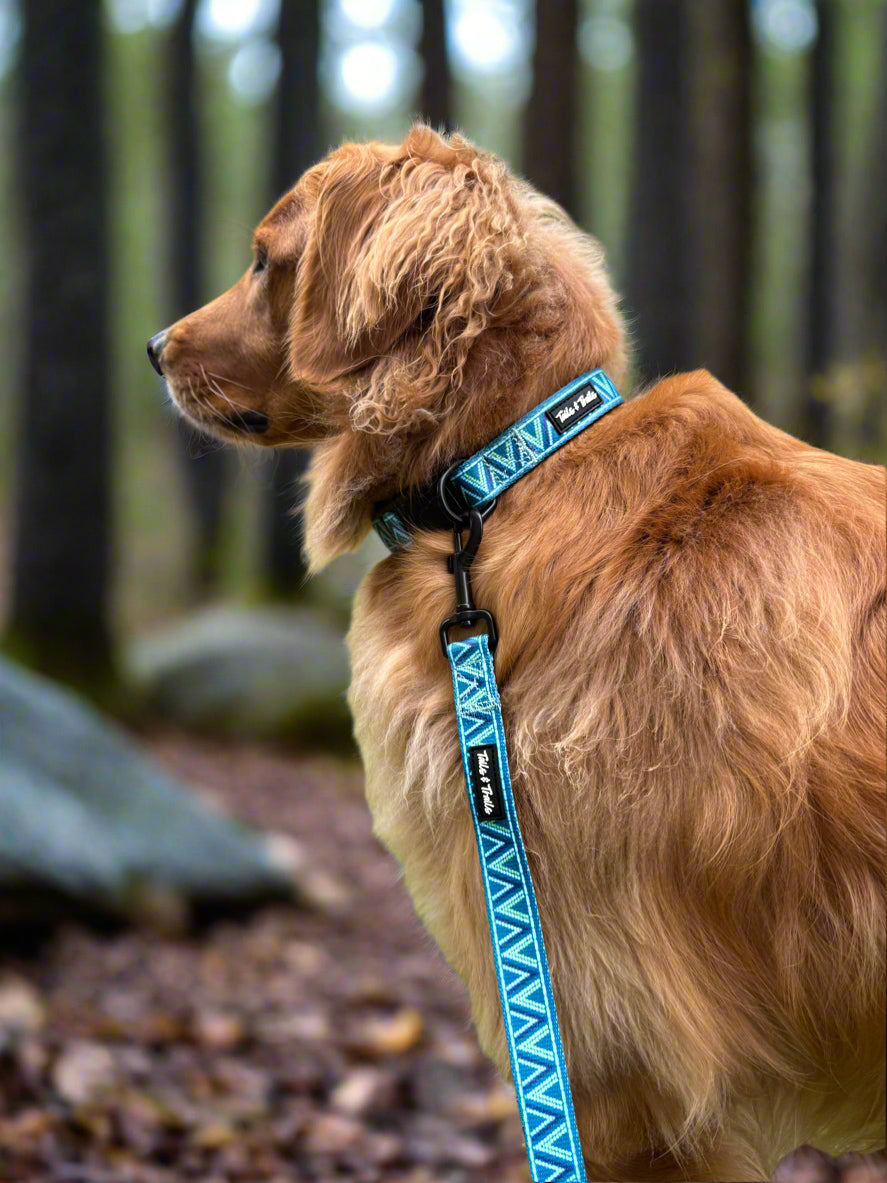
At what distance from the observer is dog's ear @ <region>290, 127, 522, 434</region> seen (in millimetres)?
2320

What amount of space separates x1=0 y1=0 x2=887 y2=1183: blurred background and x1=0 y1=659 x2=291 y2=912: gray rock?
0.02 metres

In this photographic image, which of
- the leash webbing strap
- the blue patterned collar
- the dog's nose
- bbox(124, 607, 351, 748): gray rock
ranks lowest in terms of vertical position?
bbox(124, 607, 351, 748): gray rock

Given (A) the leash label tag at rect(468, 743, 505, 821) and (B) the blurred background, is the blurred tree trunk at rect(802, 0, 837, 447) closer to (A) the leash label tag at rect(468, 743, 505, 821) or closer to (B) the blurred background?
(B) the blurred background

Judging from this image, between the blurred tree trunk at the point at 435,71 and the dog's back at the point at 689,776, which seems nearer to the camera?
the dog's back at the point at 689,776

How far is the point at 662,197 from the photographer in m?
9.59

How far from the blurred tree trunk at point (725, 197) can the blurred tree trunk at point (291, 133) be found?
14.9 feet

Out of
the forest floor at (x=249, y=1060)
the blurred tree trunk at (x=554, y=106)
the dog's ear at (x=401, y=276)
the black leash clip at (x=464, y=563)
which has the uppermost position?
the blurred tree trunk at (x=554, y=106)

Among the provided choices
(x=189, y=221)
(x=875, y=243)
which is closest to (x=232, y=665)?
(x=875, y=243)

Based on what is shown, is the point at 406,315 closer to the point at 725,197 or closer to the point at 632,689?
the point at 632,689

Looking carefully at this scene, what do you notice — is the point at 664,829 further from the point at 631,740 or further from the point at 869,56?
the point at 869,56

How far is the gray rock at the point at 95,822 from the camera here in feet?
14.5

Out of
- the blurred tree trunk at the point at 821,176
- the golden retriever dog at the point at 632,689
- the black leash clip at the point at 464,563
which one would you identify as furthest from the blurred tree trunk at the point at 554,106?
the blurred tree trunk at the point at 821,176

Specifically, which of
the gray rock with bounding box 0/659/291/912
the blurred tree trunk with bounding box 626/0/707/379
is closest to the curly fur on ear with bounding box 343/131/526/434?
the gray rock with bounding box 0/659/291/912

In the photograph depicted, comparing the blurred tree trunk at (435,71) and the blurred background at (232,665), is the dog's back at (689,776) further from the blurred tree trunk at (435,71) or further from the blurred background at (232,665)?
the blurred tree trunk at (435,71)
